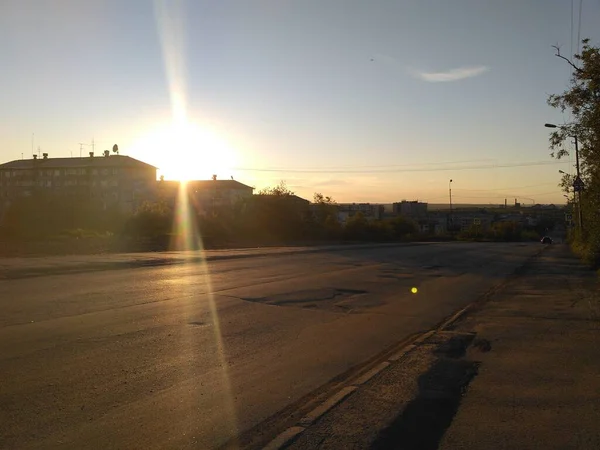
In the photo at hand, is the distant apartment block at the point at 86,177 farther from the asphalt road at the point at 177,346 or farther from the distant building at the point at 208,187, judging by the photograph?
the asphalt road at the point at 177,346

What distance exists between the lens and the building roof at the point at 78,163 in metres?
103

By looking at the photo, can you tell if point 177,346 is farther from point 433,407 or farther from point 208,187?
point 208,187

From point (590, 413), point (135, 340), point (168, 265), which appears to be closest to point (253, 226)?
point (168, 265)

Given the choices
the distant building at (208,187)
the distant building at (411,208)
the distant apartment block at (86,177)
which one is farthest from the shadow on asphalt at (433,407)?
the distant building at (411,208)

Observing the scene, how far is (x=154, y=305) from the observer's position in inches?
597

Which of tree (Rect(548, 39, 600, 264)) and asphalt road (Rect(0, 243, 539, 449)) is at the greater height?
tree (Rect(548, 39, 600, 264))

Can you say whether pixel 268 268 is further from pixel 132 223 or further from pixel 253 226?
pixel 253 226

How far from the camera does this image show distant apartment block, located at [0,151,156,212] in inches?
3996

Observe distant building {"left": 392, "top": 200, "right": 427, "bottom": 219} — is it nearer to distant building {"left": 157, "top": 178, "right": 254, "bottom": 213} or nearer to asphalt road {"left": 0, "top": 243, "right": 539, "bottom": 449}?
distant building {"left": 157, "top": 178, "right": 254, "bottom": 213}

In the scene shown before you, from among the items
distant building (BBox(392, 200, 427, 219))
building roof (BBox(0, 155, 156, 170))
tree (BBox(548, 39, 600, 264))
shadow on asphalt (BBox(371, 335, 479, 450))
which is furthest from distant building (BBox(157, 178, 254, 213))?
shadow on asphalt (BBox(371, 335, 479, 450))

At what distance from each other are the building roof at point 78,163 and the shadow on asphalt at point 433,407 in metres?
98.3

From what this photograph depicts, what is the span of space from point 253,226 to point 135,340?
61195 millimetres

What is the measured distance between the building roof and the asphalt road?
84672 mm

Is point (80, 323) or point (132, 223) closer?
point (80, 323)
